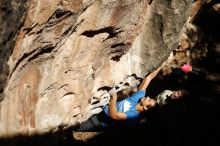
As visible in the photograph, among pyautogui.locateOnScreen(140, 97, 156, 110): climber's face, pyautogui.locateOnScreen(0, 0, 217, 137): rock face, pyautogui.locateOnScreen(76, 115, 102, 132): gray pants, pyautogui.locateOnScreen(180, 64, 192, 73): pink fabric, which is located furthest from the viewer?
pyautogui.locateOnScreen(180, 64, 192, 73): pink fabric

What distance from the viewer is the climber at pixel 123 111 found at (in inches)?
169

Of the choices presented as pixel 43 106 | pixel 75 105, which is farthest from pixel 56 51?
pixel 75 105

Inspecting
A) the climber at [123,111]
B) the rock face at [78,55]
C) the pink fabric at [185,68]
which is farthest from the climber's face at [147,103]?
the pink fabric at [185,68]

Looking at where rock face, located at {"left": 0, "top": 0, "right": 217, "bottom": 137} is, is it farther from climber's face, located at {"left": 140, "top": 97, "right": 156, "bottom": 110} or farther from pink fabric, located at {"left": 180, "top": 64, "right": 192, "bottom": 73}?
pink fabric, located at {"left": 180, "top": 64, "right": 192, "bottom": 73}

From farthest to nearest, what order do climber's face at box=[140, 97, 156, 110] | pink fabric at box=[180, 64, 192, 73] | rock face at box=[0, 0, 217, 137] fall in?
pink fabric at box=[180, 64, 192, 73], climber's face at box=[140, 97, 156, 110], rock face at box=[0, 0, 217, 137]

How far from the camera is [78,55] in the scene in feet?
10.8

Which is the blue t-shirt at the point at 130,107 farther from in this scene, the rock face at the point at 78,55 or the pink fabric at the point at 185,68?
the pink fabric at the point at 185,68

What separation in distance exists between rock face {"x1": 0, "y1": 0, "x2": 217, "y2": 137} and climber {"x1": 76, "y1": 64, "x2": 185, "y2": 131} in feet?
0.49

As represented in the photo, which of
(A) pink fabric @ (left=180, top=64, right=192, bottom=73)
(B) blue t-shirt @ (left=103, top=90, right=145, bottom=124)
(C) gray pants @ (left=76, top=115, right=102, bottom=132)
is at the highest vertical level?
(A) pink fabric @ (left=180, top=64, right=192, bottom=73)

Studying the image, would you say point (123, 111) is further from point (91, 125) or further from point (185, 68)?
point (185, 68)

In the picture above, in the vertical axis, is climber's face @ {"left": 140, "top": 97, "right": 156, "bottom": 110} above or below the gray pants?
above

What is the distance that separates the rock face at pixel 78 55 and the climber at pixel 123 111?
15 cm

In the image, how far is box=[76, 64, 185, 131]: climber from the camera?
430 centimetres

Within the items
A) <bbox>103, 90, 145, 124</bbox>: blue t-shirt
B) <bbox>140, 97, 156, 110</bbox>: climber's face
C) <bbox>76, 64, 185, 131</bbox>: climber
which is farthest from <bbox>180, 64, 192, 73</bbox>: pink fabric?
<bbox>140, 97, 156, 110</bbox>: climber's face
